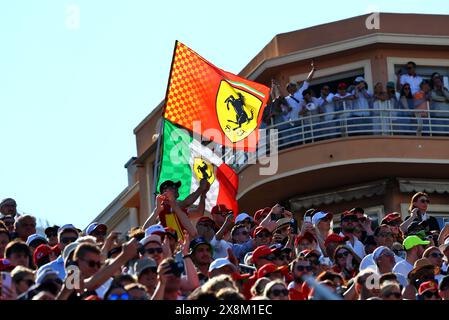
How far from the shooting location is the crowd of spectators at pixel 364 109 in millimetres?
30484

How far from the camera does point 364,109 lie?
1195 inches

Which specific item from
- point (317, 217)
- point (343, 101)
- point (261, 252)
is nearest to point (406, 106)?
point (343, 101)

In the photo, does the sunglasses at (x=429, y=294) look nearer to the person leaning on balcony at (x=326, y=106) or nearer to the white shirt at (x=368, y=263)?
the white shirt at (x=368, y=263)

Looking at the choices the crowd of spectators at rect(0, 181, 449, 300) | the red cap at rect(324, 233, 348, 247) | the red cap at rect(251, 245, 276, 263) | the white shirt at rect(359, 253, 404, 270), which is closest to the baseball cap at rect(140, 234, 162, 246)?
the crowd of spectators at rect(0, 181, 449, 300)

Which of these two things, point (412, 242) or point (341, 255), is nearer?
point (341, 255)

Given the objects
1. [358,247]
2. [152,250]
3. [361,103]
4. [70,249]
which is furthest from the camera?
[361,103]

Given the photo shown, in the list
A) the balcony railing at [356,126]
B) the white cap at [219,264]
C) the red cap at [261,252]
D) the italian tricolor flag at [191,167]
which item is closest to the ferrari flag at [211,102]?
the italian tricolor flag at [191,167]

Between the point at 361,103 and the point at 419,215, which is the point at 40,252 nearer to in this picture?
the point at 419,215

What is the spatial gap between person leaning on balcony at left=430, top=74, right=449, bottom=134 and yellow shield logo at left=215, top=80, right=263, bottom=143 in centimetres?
764

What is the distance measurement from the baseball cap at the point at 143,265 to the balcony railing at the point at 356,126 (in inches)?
637

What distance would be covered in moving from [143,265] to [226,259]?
5.26 ft
